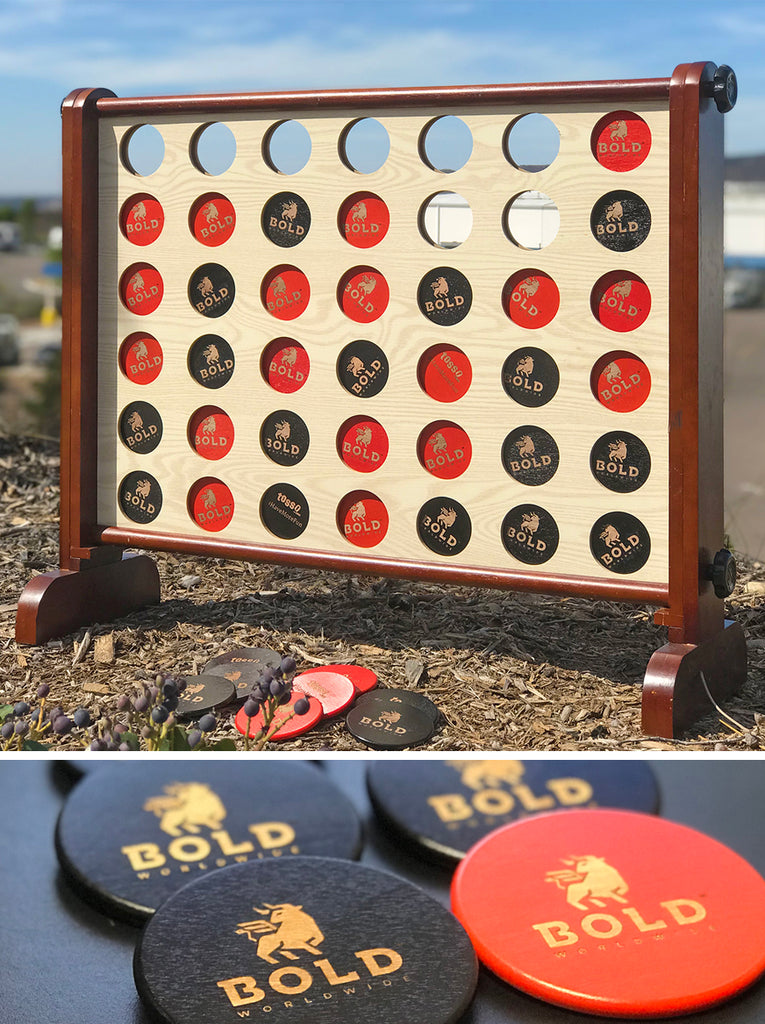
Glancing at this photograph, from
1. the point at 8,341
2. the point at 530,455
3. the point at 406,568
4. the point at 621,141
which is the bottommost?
the point at 406,568

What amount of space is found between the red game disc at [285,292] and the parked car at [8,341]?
33.6 feet

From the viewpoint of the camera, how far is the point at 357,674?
2070 mm

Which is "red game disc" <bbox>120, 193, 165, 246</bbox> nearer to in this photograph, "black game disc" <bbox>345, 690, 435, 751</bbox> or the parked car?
"black game disc" <bbox>345, 690, 435, 751</bbox>

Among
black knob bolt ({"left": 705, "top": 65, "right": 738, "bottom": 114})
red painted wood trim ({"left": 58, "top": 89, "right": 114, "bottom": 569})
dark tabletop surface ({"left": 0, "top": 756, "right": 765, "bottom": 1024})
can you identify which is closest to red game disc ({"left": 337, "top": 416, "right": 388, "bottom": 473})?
red painted wood trim ({"left": 58, "top": 89, "right": 114, "bottom": 569})

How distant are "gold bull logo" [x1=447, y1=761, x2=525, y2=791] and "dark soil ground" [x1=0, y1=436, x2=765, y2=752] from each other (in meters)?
0.85

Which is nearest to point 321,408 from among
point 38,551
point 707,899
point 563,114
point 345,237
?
point 345,237

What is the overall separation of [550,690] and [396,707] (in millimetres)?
317

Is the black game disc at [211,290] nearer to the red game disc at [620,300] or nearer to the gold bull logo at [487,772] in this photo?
the red game disc at [620,300]

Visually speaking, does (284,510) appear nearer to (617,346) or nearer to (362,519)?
(362,519)

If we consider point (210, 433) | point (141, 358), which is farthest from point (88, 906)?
point (141, 358)

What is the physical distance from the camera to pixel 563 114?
184 cm

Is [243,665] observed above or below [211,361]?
below

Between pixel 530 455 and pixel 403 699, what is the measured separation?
50 cm

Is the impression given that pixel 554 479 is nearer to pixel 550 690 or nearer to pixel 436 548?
pixel 436 548
